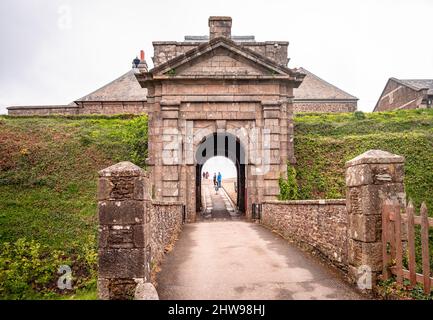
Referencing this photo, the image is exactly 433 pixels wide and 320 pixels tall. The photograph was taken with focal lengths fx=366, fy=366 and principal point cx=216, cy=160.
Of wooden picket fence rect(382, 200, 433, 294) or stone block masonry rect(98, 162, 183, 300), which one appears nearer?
wooden picket fence rect(382, 200, 433, 294)

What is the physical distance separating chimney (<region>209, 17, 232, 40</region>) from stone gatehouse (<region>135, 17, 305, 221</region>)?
4.13ft

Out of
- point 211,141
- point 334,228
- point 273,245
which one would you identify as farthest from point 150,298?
point 211,141

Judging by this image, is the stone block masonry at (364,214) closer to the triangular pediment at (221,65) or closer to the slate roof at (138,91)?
the triangular pediment at (221,65)

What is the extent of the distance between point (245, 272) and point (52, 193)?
10343 mm

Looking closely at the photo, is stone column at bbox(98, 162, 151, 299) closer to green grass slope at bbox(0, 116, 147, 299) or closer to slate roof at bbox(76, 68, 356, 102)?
green grass slope at bbox(0, 116, 147, 299)

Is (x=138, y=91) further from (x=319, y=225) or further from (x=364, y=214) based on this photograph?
(x=364, y=214)

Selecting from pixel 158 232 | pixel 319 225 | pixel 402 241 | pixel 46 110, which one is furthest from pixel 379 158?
pixel 46 110

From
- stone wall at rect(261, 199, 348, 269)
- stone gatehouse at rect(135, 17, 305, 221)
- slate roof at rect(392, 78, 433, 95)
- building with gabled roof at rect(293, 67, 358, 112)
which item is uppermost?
slate roof at rect(392, 78, 433, 95)

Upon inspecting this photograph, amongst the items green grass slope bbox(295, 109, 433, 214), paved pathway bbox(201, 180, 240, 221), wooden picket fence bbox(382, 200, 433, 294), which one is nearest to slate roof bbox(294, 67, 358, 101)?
green grass slope bbox(295, 109, 433, 214)

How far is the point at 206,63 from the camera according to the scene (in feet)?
53.2

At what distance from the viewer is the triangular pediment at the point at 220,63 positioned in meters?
16.0

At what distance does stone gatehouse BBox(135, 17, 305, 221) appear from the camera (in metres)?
16.0

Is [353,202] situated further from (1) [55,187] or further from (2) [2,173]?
(2) [2,173]
